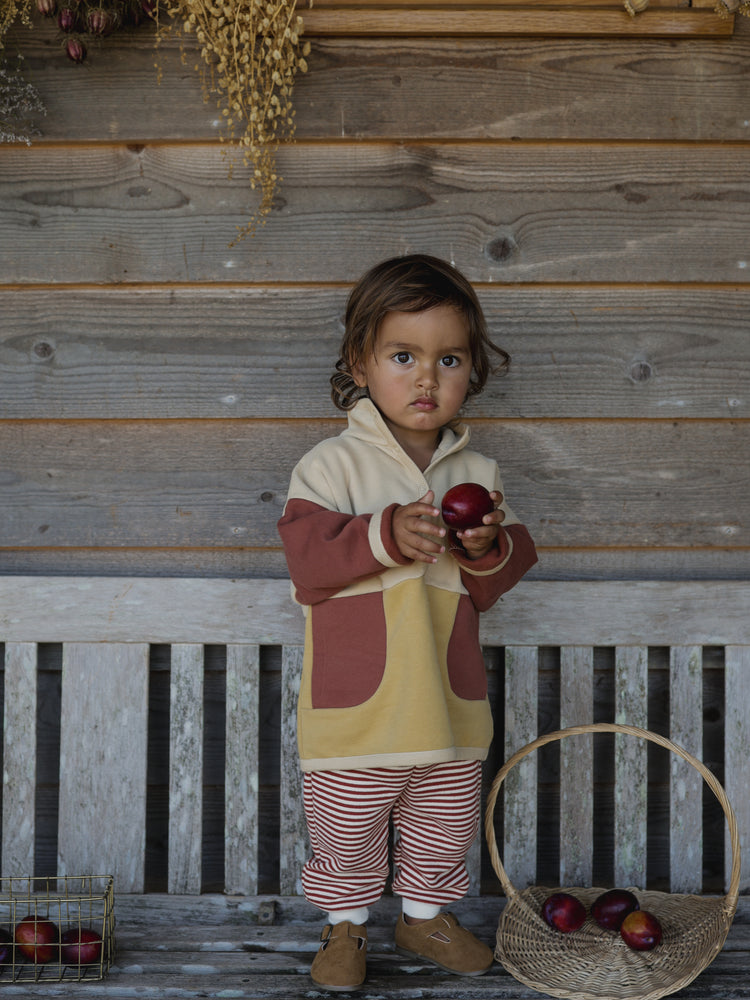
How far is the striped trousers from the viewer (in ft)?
5.47

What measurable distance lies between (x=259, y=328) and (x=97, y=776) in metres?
1.05

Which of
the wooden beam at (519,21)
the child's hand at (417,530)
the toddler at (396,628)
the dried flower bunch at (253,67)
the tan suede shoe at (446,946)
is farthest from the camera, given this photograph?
the wooden beam at (519,21)

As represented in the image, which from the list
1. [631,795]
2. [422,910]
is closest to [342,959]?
[422,910]

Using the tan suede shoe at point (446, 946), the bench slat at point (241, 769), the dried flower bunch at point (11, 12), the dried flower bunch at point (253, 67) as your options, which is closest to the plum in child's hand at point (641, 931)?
the tan suede shoe at point (446, 946)

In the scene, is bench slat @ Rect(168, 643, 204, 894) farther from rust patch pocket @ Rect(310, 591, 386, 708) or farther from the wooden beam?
the wooden beam

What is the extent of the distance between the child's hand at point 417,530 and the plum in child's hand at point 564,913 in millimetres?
794

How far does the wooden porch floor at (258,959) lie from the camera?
5.34ft

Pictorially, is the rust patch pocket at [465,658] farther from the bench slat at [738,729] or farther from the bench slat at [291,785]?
the bench slat at [738,729]

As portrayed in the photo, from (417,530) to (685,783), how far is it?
3.20ft

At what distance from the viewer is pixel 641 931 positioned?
1.72 meters

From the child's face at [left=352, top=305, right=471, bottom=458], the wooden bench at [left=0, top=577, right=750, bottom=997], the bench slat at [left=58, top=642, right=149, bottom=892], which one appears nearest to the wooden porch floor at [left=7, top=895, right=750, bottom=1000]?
the wooden bench at [left=0, top=577, right=750, bottom=997]

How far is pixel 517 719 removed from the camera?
203 centimetres

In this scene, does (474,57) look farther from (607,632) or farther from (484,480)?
(607,632)

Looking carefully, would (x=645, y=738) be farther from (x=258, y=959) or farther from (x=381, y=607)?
(x=258, y=959)
